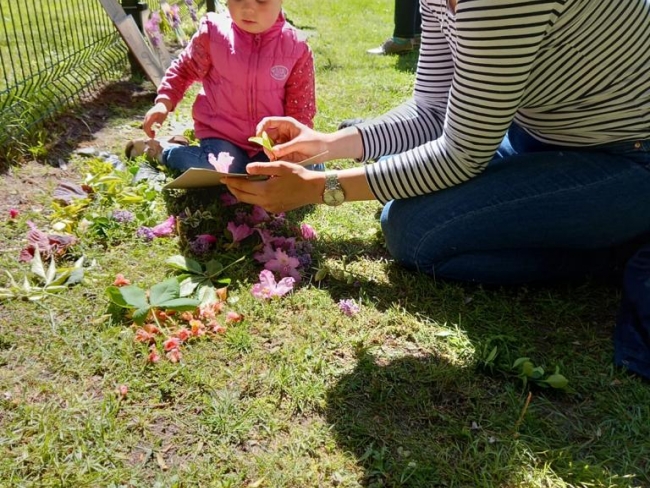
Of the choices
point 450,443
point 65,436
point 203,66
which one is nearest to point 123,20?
point 203,66

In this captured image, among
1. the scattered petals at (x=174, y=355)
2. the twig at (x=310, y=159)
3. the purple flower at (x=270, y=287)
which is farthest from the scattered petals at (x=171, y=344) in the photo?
the twig at (x=310, y=159)

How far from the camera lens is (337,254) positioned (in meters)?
2.40

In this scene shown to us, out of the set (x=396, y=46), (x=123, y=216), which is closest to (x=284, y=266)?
(x=123, y=216)

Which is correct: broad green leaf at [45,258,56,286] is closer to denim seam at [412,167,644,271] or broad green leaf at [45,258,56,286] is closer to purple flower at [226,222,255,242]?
purple flower at [226,222,255,242]

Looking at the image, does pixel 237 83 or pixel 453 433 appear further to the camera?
pixel 237 83

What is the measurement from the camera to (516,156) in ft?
6.96

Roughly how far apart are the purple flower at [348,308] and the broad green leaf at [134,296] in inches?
24.4

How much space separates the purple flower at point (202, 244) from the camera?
2303 millimetres

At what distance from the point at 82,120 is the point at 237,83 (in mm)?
1243

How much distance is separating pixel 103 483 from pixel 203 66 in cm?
201

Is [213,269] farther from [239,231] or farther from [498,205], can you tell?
[498,205]

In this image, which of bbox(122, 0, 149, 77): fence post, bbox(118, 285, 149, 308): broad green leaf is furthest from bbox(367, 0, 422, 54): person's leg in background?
bbox(118, 285, 149, 308): broad green leaf

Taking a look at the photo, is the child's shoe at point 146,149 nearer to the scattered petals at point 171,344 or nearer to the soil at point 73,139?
the soil at point 73,139

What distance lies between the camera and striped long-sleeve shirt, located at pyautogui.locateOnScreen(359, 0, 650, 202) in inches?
63.3
